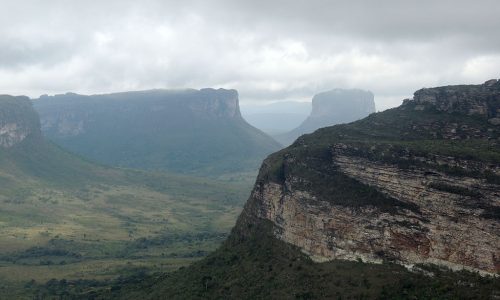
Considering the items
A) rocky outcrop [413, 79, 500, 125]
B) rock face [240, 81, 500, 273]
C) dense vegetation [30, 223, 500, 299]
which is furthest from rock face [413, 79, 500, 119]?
dense vegetation [30, 223, 500, 299]

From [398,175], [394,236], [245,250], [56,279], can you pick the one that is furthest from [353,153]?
[56,279]

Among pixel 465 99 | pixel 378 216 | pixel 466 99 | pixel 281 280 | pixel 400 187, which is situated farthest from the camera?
pixel 465 99

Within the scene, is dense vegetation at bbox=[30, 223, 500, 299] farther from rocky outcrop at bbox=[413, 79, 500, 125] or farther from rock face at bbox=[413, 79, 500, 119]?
rock face at bbox=[413, 79, 500, 119]

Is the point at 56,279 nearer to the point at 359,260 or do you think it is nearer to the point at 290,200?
the point at 290,200

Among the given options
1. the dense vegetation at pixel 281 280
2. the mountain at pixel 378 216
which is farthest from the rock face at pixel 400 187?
the dense vegetation at pixel 281 280

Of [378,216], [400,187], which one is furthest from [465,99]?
[378,216]

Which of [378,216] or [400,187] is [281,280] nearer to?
[378,216]
